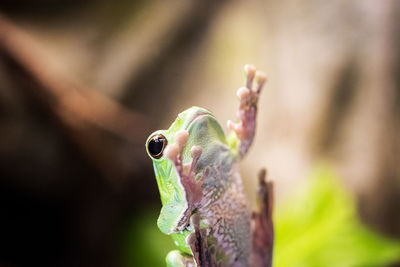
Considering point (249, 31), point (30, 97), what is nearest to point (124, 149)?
point (30, 97)

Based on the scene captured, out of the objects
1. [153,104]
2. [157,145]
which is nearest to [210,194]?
[157,145]

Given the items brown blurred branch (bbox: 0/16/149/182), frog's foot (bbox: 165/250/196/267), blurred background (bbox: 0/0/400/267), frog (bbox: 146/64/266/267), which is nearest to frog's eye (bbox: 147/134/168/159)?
frog (bbox: 146/64/266/267)

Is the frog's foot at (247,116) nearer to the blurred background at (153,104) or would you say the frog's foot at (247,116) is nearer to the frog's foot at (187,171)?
the frog's foot at (187,171)

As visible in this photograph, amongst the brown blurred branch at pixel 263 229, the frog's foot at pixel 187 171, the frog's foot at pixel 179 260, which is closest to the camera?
the frog's foot at pixel 187 171

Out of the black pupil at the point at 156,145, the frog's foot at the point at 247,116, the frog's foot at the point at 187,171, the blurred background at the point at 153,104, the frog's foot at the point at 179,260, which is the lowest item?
the frog's foot at the point at 179,260

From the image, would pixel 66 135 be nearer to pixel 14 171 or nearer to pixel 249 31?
pixel 14 171

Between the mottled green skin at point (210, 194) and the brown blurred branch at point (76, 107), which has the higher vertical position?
the brown blurred branch at point (76, 107)

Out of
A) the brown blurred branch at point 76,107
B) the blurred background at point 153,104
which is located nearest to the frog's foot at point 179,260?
the blurred background at point 153,104

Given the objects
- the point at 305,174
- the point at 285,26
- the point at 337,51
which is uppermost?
A: the point at 285,26

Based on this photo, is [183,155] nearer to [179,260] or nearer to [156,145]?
[156,145]
